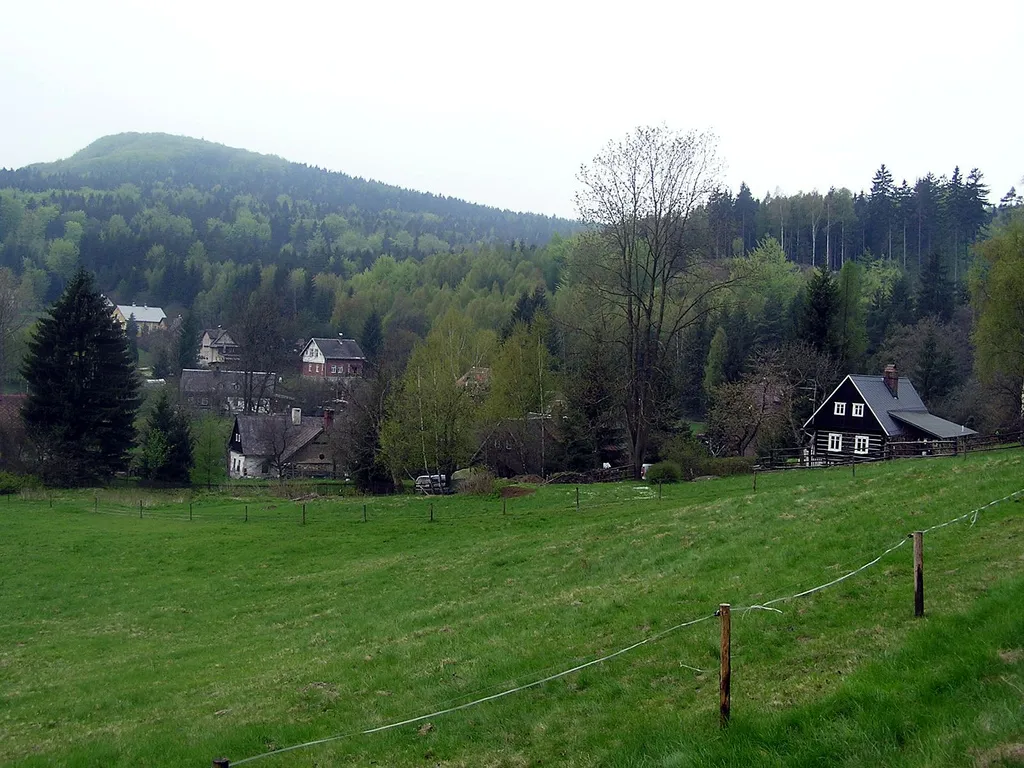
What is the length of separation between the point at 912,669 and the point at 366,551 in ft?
74.3

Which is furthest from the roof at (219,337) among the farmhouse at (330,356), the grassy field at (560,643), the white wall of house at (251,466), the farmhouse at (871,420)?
the grassy field at (560,643)

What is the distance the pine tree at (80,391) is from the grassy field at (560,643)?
30118 millimetres

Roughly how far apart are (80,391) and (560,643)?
54995mm

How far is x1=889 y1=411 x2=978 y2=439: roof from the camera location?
48344mm

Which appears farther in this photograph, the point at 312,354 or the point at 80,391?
the point at 312,354

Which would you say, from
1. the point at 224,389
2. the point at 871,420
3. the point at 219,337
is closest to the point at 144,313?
the point at 219,337

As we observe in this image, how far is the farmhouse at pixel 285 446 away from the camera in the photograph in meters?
75.8

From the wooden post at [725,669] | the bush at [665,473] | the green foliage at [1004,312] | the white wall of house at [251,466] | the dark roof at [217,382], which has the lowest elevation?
the white wall of house at [251,466]

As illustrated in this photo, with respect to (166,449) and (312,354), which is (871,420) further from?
(312,354)

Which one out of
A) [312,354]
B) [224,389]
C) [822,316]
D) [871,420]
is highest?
[312,354]

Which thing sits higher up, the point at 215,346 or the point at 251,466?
the point at 215,346

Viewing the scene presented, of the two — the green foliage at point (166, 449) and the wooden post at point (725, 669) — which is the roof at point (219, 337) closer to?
the green foliage at point (166, 449)

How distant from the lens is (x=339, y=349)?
127312 mm

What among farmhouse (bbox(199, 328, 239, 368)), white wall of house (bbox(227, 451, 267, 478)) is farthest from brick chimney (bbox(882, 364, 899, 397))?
farmhouse (bbox(199, 328, 239, 368))
